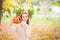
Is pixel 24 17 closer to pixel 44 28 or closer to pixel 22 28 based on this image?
pixel 22 28

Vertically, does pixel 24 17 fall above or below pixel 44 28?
above

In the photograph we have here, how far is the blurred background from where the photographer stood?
1054 mm

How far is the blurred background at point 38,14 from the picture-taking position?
41.5 inches

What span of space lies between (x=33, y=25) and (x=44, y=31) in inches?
5.4

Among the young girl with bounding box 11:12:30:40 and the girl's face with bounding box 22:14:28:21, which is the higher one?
the girl's face with bounding box 22:14:28:21

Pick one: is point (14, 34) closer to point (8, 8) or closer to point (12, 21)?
point (12, 21)

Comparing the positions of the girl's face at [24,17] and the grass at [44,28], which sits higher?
the girl's face at [24,17]

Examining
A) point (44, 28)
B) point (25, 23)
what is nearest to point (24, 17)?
point (25, 23)

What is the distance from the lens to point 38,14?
3.48 ft

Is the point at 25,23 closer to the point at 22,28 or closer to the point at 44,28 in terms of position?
the point at 22,28

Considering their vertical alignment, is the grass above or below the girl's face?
below

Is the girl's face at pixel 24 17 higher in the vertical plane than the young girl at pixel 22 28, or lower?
higher

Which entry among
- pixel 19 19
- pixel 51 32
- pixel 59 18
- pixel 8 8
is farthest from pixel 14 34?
pixel 59 18

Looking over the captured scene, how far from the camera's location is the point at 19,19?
1.06 metres
